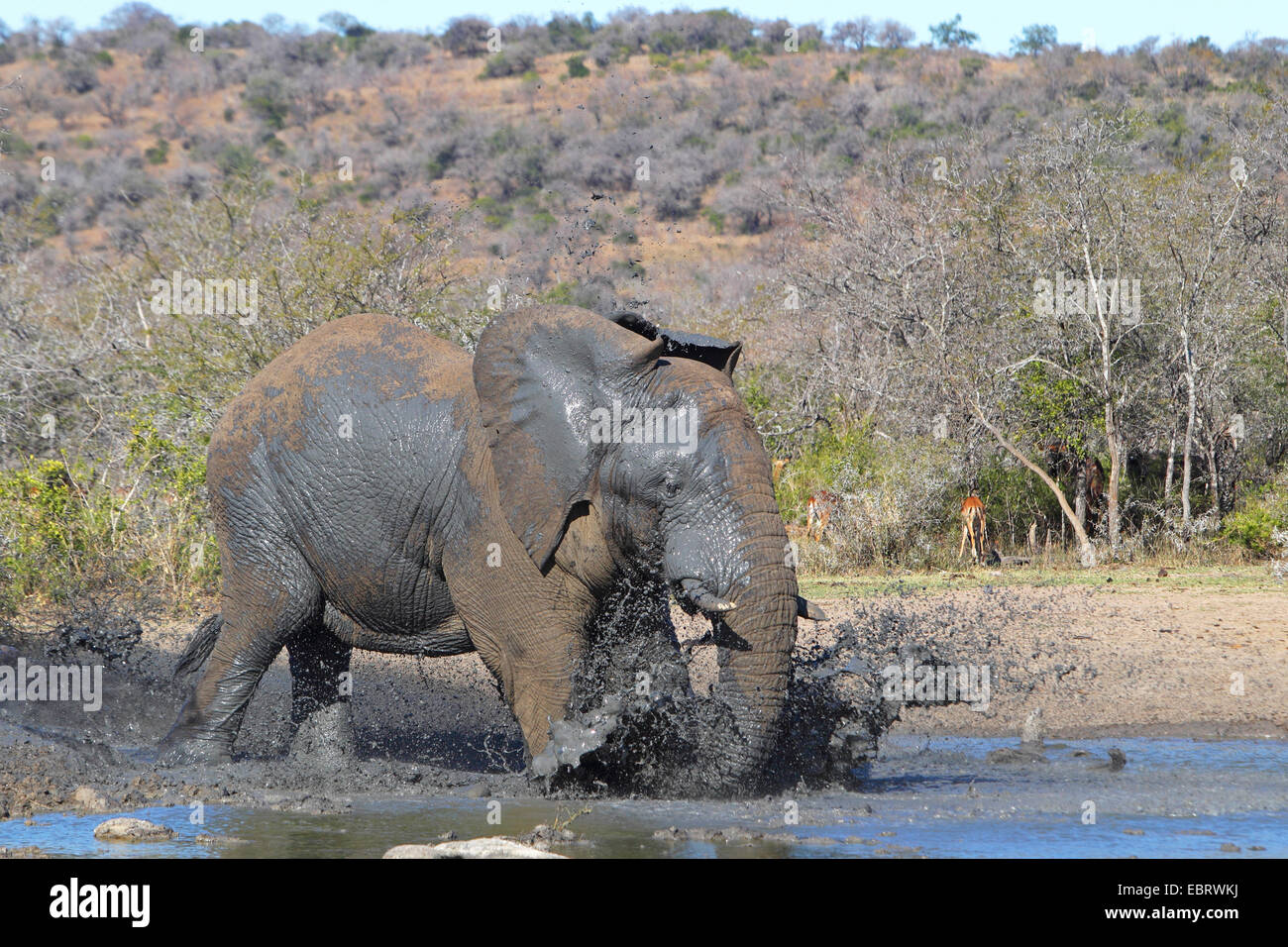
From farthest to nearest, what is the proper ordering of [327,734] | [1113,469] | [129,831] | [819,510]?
[1113,469] → [819,510] → [327,734] → [129,831]

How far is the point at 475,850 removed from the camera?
5.55 m

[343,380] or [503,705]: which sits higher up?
[343,380]

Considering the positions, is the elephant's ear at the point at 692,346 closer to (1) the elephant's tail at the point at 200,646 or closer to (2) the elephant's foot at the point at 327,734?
(2) the elephant's foot at the point at 327,734

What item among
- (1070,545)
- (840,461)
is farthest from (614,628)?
(1070,545)

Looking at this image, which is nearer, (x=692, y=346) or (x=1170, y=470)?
(x=692, y=346)

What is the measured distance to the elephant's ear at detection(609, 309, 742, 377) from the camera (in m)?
6.58

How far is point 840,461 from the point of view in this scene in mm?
17531

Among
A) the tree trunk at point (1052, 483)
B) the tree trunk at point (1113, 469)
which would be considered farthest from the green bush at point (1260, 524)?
the tree trunk at point (1052, 483)

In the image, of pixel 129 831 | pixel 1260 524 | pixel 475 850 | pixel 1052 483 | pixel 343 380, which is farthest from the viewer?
pixel 1052 483

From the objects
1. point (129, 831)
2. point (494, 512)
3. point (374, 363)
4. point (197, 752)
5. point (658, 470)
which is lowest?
point (197, 752)

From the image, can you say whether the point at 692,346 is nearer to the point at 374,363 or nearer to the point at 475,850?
the point at 374,363

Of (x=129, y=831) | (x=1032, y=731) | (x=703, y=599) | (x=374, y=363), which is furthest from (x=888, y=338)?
(x=129, y=831)

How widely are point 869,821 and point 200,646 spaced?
4.23 meters

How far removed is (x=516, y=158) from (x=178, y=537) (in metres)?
35.8
